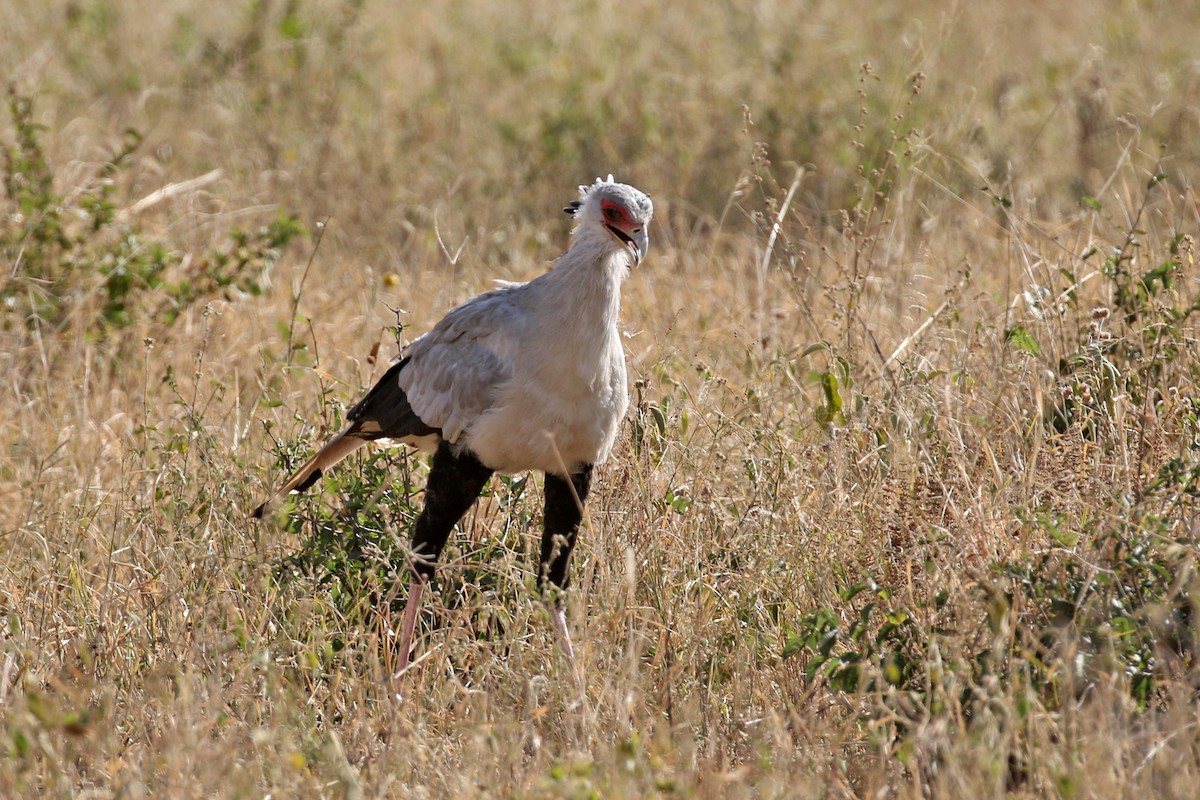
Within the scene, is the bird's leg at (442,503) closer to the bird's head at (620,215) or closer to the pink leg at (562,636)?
the pink leg at (562,636)

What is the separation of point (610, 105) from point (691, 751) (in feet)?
18.5

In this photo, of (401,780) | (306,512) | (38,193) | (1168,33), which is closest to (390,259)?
(38,193)

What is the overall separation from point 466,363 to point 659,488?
2.24 feet

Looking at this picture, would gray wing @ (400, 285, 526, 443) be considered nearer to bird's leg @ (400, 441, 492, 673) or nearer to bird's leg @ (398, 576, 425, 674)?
bird's leg @ (400, 441, 492, 673)

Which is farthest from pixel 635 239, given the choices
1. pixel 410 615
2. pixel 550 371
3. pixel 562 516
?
pixel 410 615

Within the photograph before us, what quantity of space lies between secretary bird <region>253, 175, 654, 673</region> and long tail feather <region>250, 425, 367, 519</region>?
197 millimetres

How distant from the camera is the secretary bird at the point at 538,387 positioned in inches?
143

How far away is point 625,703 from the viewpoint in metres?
2.97

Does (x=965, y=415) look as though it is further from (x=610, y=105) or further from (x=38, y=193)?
(x=610, y=105)

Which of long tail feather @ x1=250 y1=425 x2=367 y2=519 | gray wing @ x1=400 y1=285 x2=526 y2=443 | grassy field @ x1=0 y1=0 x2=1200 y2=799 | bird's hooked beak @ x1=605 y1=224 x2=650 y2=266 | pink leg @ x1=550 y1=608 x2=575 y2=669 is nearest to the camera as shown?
grassy field @ x1=0 y1=0 x2=1200 y2=799

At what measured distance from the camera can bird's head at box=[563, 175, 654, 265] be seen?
3590 millimetres

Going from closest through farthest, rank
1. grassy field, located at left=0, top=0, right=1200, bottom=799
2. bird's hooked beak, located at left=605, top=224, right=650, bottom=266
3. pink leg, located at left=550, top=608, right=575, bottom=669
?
1. grassy field, located at left=0, top=0, right=1200, bottom=799
2. pink leg, located at left=550, top=608, right=575, bottom=669
3. bird's hooked beak, located at left=605, top=224, right=650, bottom=266

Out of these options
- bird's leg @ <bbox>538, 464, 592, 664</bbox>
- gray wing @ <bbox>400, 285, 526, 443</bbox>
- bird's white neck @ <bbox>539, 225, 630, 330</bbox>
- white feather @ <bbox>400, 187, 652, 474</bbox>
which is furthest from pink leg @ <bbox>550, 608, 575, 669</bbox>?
bird's white neck @ <bbox>539, 225, 630, 330</bbox>

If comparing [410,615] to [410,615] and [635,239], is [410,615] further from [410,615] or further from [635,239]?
[635,239]
